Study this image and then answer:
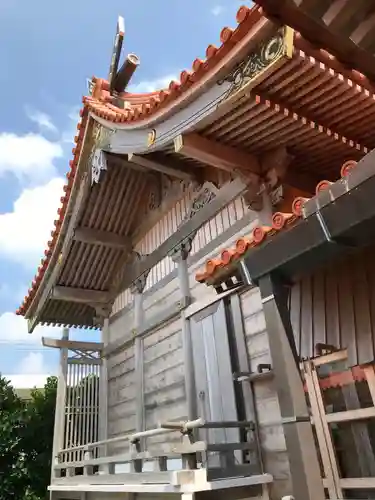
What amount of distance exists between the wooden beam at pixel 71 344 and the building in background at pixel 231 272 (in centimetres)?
3

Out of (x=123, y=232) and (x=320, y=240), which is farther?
(x=123, y=232)

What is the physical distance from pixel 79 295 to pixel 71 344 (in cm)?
98

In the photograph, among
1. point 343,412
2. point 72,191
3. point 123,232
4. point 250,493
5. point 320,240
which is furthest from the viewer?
point 123,232

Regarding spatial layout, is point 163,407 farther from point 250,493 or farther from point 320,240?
point 320,240

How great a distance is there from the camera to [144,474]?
5.15 m

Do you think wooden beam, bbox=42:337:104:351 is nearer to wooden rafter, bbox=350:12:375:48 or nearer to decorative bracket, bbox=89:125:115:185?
decorative bracket, bbox=89:125:115:185

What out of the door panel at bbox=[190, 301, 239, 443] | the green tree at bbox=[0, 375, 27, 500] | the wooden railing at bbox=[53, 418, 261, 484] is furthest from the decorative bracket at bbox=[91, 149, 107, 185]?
the green tree at bbox=[0, 375, 27, 500]

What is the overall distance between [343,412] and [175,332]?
11.7ft

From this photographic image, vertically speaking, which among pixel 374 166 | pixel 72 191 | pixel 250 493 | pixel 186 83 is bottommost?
pixel 250 493

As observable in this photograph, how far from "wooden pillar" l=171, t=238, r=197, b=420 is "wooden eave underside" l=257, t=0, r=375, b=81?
15.9 ft

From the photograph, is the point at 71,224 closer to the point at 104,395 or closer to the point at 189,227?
the point at 189,227

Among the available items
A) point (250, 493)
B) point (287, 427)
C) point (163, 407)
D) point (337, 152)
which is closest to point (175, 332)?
point (163, 407)

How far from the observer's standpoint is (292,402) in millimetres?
2922

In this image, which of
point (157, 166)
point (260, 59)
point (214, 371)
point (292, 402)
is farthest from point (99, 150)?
point (292, 402)
